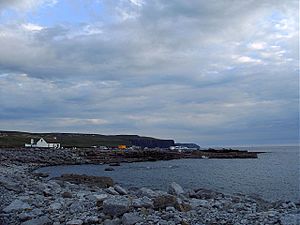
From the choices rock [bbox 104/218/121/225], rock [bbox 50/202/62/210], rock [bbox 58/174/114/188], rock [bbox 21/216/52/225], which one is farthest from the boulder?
rock [bbox 58/174/114/188]

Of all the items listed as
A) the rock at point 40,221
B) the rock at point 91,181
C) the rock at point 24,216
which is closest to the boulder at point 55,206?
the rock at point 24,216

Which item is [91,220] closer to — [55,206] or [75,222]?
[75,222]

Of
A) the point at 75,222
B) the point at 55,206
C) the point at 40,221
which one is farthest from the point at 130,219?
the point at 55,206

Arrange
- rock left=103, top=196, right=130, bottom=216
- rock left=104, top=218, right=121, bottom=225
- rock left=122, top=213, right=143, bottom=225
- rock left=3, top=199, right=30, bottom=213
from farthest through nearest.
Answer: rock left=3, top=199, right=30, bottom=213, rock left=103, top=196, right=130, bottom=216, rock left=104, top=218, right=121, bottom=225, rock left=122, top=213, right=143, bottom=225

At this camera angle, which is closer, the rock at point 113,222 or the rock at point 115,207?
the rock at point 113,222

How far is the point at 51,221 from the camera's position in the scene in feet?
41.5

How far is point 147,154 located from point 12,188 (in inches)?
Answer: 3052

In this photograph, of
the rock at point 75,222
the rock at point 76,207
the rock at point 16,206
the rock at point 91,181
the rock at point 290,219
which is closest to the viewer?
the rock at point 290,219

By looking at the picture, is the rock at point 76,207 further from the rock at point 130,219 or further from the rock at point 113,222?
the rock at point 130,219

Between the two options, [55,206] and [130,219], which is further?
A: [55,206]

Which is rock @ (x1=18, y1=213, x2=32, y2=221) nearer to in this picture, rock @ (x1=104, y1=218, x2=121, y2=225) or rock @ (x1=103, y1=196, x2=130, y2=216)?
rock @ (x1=103, y1=196, x2=130, y2=216)

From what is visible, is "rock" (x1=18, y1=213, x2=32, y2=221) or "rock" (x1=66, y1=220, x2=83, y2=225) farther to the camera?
"rock" (x1=18, y1=213, x2=32, y2=221)

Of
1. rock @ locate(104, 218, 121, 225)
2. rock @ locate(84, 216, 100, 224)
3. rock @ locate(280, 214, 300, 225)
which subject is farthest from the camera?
rock @ locate(84, 216, 100, 224)

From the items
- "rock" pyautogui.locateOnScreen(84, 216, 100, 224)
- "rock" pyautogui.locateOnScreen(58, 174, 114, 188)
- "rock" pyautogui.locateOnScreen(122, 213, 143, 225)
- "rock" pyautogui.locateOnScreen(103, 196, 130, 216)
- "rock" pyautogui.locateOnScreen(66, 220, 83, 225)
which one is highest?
"rock" pyautogui.locateOnScreen(103, 196, 130, 216)
